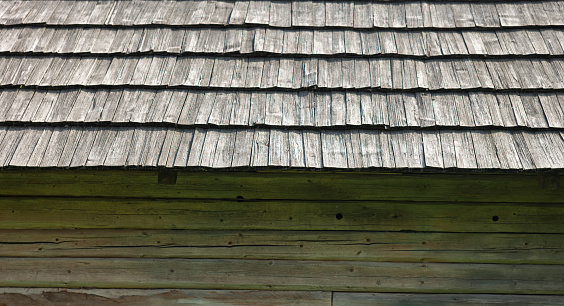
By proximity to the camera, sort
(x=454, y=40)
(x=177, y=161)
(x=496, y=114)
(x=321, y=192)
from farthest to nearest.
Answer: (x=454, y=40) → (x=321, y=192) → (x=496, y=114) → (x=177, y=161)

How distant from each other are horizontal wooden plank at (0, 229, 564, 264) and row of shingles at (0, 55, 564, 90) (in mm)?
919

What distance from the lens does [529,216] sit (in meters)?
2.95

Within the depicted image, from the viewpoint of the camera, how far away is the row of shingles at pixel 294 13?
10.7 feet

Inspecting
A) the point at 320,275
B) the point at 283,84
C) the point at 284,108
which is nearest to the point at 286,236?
the point at 320,275

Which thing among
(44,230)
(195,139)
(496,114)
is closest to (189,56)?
→ (195,139)

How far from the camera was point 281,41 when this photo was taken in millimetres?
3172

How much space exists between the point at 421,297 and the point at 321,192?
92 centimetres

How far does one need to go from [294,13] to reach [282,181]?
1.22 metres

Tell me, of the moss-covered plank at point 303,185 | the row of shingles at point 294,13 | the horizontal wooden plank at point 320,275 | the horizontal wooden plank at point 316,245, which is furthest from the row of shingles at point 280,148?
the row of shingles at point 294,13

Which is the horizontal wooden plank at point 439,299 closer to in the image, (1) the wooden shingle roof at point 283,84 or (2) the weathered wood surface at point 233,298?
(2) the weathered wood surface at point 233,298

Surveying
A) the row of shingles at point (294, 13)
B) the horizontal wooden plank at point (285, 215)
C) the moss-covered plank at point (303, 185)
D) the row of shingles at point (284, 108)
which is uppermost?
the row of shingles at point (294, 13)

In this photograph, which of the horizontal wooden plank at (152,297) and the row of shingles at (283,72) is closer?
the row of shingles at (283,72)

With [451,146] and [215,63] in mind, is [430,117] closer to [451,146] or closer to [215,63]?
[451,146]

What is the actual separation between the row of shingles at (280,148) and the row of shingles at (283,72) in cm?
38
